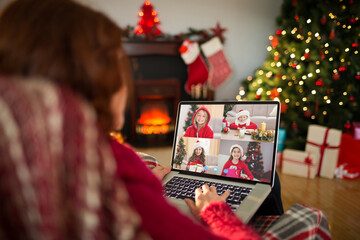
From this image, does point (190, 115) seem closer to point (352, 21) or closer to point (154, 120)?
point (352, 21)

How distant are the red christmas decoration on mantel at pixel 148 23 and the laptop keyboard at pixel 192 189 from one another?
2782 millimetres

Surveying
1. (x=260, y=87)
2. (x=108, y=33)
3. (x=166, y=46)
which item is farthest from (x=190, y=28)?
(x=108, y=33)

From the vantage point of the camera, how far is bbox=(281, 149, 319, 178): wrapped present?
2.61 m

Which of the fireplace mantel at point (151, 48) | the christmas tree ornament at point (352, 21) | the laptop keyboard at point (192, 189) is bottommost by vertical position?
the laptop keyboard at point (192, 189)

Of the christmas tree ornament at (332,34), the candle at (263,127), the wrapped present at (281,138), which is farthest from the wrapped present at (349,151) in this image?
the candle at (263,127)

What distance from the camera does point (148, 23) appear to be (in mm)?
3412

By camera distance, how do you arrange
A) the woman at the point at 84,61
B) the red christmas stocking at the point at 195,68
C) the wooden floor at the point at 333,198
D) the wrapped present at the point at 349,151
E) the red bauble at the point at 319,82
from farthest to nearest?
1. the red christmas stocking at the point at 195,68
2. the red bauble at the point at 319,82
3. the wrapped present at the point at 349,151
4. the wooden floor at the point at 333,198
5. the woman at the point at 84,61

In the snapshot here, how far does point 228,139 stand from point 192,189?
8.5 inches

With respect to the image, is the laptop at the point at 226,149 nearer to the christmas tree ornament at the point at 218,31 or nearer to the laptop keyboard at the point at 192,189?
the laptop keyboard at the point at 192,189

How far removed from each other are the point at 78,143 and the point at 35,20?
0.18 metres

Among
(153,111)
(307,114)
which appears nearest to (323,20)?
(307,114)

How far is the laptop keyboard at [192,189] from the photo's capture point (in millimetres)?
815

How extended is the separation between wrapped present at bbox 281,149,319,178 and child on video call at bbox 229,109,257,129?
192 cm

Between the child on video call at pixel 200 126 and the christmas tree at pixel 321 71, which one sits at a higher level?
the christmas tree at pixel 321 71
